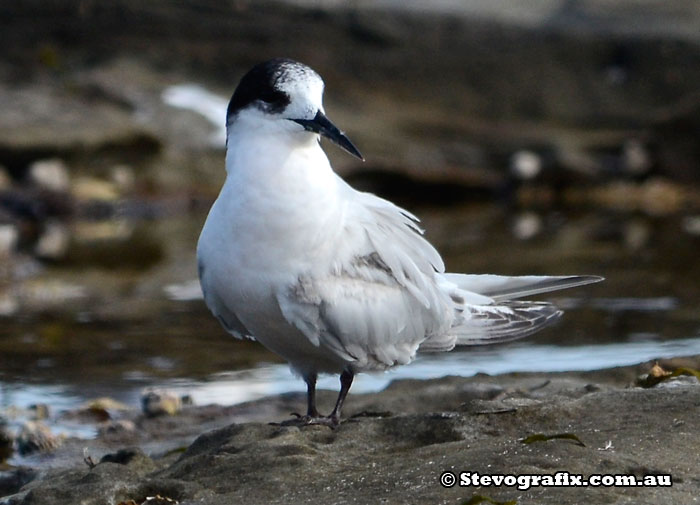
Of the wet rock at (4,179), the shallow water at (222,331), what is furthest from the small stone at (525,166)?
the wet rock at (4,179)

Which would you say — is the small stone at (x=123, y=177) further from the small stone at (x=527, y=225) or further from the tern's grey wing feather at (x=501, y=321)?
the tern's grey wing feather at (x=501, y=321)

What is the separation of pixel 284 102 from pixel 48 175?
716 cm

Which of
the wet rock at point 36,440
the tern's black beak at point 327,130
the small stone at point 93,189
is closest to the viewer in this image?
the tern's black beak at point 327,130

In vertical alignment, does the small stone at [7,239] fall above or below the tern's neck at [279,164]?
below

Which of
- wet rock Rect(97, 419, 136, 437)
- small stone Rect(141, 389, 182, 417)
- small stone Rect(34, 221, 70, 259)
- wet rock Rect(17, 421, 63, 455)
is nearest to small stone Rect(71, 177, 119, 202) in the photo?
small stone Rect(34, 221, 70, 259)

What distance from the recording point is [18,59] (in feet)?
38.6

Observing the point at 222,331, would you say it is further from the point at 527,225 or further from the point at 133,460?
the point at 527,225

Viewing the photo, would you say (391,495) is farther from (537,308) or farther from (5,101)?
A: (5,101)

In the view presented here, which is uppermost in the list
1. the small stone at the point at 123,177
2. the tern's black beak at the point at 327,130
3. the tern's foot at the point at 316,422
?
the tern's black beak at the point at 327,130

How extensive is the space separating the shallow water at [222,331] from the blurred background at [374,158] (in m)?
0.02

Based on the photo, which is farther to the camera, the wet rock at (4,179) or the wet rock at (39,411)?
the wet rock at (4,179)

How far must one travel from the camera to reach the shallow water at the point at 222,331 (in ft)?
15.5

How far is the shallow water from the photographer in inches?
186

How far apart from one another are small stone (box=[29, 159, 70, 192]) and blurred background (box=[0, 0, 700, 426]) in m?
0.02
